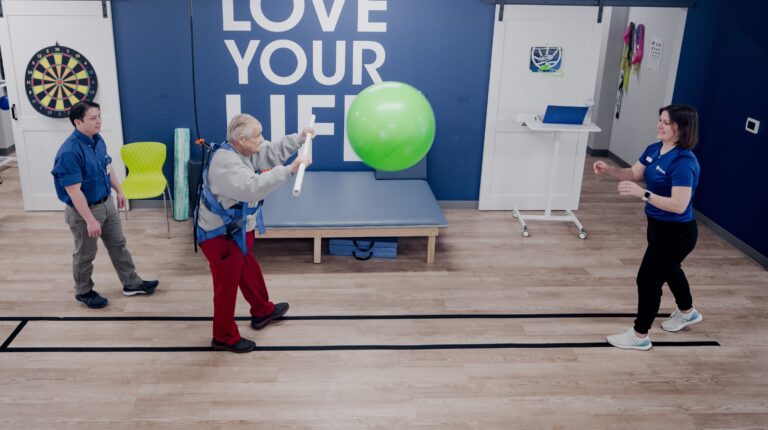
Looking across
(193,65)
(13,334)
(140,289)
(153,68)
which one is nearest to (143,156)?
(153,68)

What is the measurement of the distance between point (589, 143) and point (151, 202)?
5.43 metres

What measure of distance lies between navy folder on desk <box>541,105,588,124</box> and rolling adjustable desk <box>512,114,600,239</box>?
4 cm

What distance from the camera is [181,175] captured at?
584 centimetres

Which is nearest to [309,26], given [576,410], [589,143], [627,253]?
[627,253]

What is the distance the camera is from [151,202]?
20.1 feet

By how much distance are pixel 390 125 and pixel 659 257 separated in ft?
5.89

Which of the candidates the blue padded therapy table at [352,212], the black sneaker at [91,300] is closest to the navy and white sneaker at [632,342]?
the blue padded therapy table at [352,212]

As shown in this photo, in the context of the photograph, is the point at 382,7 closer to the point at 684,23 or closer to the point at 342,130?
the point at 342,130

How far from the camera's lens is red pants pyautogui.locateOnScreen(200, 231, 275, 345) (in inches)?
140

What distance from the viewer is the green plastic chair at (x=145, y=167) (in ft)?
18.0

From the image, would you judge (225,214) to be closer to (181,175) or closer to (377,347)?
(377,347)

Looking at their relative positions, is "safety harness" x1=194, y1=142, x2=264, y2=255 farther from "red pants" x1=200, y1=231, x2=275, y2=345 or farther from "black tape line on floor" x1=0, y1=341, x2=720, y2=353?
"black tape line on floor" x1=0, y1=341, x2=720, y2=353

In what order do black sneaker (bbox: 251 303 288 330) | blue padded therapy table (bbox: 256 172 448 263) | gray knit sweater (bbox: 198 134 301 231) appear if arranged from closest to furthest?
gray knit sweater (bbox: 198 134 301 231) < black sneaker (bbox: 251 303 288 330) < blue padded therapy table (bbox: 256 172 448 263)

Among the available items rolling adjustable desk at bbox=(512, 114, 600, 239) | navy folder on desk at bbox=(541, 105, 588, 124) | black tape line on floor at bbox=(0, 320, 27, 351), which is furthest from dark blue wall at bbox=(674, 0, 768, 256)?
black tape line on floor at bbox=(0, 320, 27, 351)
